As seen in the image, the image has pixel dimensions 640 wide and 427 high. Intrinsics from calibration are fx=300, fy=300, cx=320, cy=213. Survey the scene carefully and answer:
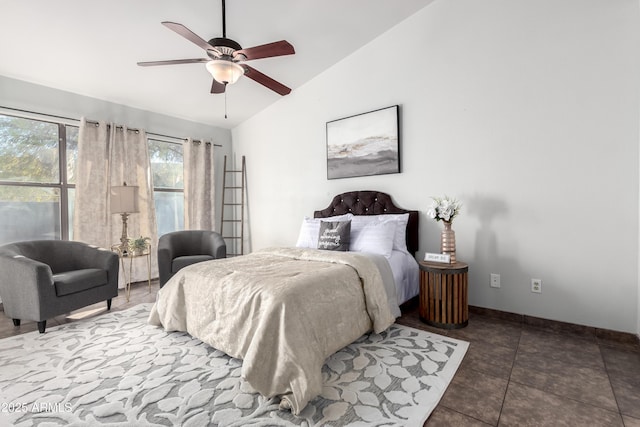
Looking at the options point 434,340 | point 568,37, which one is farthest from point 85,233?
point 568,37

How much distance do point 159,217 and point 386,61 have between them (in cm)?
398

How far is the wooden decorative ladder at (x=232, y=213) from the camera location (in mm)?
5492

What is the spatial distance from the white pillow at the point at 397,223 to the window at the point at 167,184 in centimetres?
311

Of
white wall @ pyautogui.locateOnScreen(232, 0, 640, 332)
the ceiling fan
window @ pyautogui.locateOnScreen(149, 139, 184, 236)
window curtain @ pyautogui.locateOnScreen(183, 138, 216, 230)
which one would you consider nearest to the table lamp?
window @ pyautogui.locateOnScreen(149, 139, 184, 236)

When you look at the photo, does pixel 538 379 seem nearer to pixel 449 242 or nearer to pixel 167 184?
pixel 449 242

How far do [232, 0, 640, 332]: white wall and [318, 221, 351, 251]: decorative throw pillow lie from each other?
84 cm

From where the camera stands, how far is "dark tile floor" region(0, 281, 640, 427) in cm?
154

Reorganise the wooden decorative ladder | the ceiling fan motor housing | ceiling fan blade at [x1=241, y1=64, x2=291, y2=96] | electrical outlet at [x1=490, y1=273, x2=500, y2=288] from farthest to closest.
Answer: the wooden decorative ladder, electrical outlet at [x1=490, y1=273, x2=500, y2=288], ceiling fan blade at [x1=241, y1=64, x2=291, y2=96], the ceiling fan motor housing

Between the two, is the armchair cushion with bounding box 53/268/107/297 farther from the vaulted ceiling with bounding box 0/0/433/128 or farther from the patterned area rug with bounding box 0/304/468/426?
the vaulted ceiling with bounding box 0/0/433/128

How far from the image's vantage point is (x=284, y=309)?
1.74 meters

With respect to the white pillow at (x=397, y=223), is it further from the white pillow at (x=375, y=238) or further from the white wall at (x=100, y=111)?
the white wall at (x=100, y=111)

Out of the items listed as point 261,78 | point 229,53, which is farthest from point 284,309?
point 261,78

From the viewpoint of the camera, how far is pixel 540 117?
8.73 ft

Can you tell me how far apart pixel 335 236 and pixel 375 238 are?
408 millimetres
